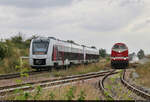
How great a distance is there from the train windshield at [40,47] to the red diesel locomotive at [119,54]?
9.96m

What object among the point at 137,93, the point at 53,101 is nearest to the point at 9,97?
the point at 53,101

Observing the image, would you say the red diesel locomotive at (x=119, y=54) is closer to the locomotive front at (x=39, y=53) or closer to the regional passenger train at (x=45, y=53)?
the regional passenger train at (x=45, y=53)

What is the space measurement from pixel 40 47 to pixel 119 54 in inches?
417

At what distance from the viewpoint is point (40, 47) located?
21.8m

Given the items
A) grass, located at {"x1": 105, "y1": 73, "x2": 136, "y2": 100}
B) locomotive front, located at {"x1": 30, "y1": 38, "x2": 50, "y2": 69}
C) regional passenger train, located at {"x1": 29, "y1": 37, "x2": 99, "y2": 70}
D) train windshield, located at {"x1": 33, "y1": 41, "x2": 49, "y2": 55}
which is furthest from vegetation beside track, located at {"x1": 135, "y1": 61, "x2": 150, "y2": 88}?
train windshield, located at {"x1": 33, "y1": 41, "x2": 49, "y2": 55}

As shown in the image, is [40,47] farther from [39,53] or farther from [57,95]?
[57,95]

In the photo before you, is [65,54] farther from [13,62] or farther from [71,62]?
[13,62]

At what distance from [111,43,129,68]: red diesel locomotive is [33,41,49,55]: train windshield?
32.7ft

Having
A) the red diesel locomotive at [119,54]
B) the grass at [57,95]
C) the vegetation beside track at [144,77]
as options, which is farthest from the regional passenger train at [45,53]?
the grass at [57,95]

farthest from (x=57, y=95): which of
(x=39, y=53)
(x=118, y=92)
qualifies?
(x=39, y=53)

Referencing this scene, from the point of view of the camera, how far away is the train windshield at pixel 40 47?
21453 millimetres

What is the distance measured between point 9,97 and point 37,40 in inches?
601

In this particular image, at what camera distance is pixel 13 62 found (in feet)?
85.6

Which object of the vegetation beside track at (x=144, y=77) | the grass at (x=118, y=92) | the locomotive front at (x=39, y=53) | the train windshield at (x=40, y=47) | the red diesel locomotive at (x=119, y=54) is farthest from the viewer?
the red diesel locomotive at (x=119, y=54)
